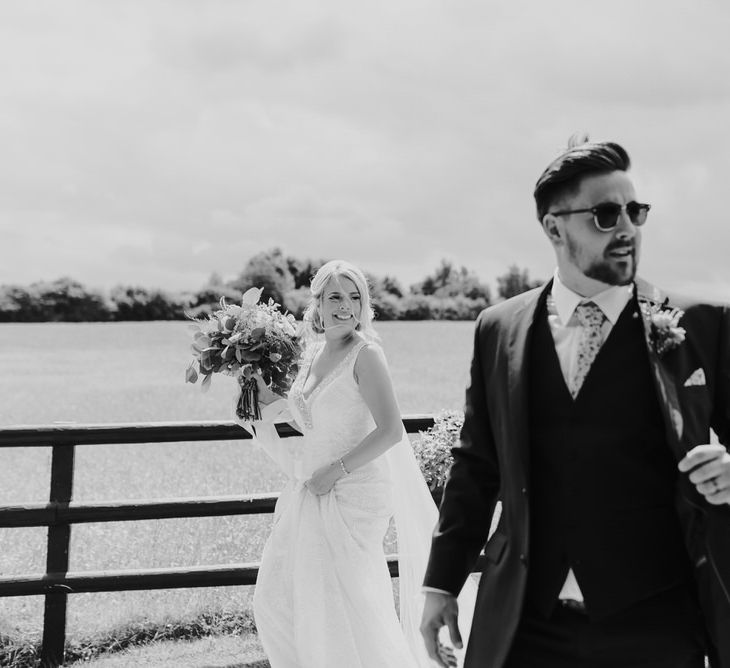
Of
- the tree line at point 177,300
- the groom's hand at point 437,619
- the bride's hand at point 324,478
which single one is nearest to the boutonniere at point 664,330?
the groom's hand at point 437,619

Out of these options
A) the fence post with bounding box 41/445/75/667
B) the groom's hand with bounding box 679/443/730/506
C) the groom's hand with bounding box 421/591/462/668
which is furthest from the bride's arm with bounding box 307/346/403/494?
the groom's hand with bounding box 679/443/730/506

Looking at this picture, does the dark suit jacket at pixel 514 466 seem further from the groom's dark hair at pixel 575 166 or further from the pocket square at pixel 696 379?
the groom's dark hair at pixel 575 166

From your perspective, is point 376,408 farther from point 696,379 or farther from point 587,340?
point 696,379

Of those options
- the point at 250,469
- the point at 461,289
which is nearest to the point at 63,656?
the point at 250,469

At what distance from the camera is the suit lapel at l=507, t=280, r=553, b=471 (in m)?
2.78

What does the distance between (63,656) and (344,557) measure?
230cm

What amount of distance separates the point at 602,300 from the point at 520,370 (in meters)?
0.30

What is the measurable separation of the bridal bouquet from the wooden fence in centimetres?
79

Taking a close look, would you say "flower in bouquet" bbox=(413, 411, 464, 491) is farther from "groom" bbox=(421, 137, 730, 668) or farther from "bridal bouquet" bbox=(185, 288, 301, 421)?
"groom" bbox=(421, 137, 730, 668)

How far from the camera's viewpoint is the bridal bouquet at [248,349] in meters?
5.69

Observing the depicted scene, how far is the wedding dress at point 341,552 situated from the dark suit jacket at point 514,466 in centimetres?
232

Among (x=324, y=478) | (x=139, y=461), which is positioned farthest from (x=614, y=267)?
(x=139, y=461)

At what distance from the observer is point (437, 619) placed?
9.66 feet

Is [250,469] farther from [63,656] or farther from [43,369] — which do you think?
[43,369]
